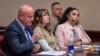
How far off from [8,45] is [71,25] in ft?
5.21

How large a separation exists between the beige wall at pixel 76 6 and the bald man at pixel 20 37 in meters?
2.34

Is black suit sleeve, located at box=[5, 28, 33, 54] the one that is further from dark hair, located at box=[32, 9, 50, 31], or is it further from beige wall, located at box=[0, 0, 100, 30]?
beige wall, located at box=[0, 0, 100, 30]

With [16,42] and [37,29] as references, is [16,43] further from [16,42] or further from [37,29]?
[37,29]

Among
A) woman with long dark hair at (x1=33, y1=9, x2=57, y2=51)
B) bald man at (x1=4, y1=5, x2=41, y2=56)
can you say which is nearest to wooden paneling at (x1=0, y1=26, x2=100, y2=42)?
woman with long dark hair at (x1=33, y1=9, x2=57, y2=51)

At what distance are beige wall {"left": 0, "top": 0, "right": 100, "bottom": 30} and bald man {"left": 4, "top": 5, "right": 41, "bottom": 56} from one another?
234 centimetres

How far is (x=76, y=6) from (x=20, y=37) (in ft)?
8.42

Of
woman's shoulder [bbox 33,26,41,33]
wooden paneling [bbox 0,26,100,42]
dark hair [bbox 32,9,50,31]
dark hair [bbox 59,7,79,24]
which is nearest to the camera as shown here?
woman's shoulder [bbox 33,26,41,33]

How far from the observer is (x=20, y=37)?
304cm

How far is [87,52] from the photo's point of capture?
341 centimetres

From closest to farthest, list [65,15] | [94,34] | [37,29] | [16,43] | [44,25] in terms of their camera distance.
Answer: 1. [16,43]
2. [37,29]
3. [44,25]
4. [65,15]
5. [94,34]

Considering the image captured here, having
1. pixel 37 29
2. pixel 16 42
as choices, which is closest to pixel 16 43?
pixel 16 42

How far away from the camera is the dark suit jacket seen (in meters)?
2.94

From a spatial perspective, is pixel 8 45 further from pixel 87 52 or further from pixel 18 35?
pixel 87 52

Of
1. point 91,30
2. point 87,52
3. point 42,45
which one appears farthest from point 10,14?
point 87,52
